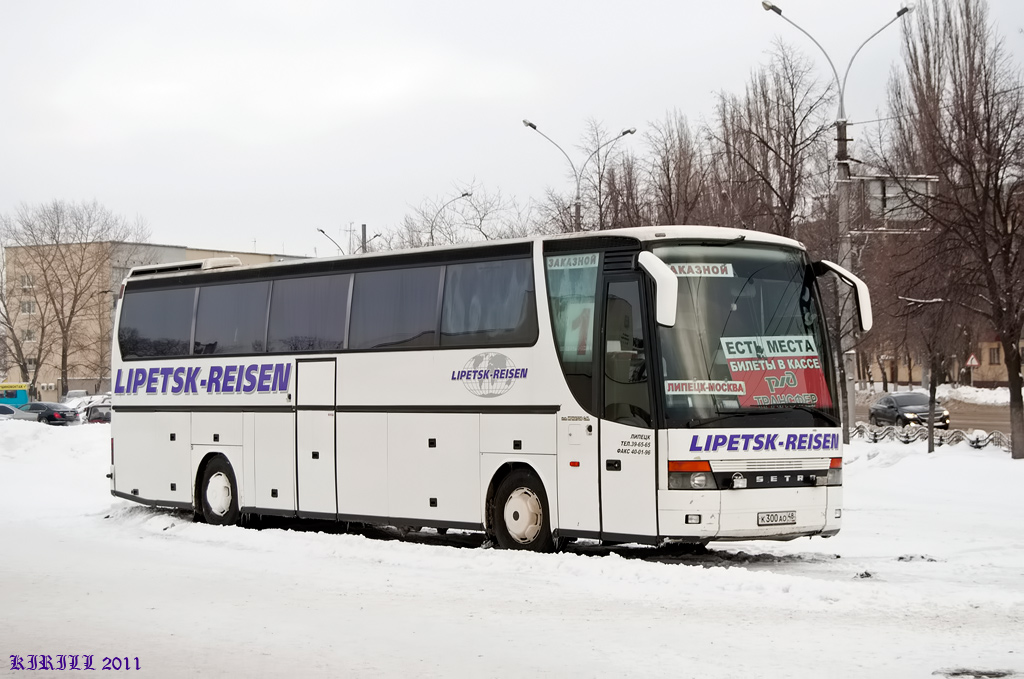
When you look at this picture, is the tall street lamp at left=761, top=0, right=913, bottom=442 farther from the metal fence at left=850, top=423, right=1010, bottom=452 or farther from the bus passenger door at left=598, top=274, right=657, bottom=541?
the bus passenger door at left=598, top=274, right=657, bottom=541

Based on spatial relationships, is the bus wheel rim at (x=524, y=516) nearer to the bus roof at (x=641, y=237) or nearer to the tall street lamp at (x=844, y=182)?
the bus roof at (x=641, y=237)

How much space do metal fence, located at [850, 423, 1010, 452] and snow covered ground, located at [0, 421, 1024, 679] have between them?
12314mm

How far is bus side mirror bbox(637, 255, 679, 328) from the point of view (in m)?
12.0

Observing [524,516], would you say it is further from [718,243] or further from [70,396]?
[70,396]

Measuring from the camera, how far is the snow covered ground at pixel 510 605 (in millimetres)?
8203

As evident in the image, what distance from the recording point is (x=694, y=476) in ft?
41.5

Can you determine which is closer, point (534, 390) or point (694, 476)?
point (694, 476)

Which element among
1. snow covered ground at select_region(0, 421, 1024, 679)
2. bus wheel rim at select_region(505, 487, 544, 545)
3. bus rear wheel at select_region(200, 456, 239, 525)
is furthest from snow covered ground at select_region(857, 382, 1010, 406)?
bus wheel rim at select_region(505, 487, 544, 545)

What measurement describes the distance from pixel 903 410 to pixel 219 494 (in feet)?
113

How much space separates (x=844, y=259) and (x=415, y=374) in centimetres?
1661

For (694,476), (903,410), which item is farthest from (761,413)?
(903,410)

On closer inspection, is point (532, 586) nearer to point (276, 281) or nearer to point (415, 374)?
point (415, 374)

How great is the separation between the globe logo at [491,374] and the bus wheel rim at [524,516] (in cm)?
121

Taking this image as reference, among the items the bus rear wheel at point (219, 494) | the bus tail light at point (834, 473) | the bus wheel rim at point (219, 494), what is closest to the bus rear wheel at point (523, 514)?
the bus tail light at point (834, 473)
